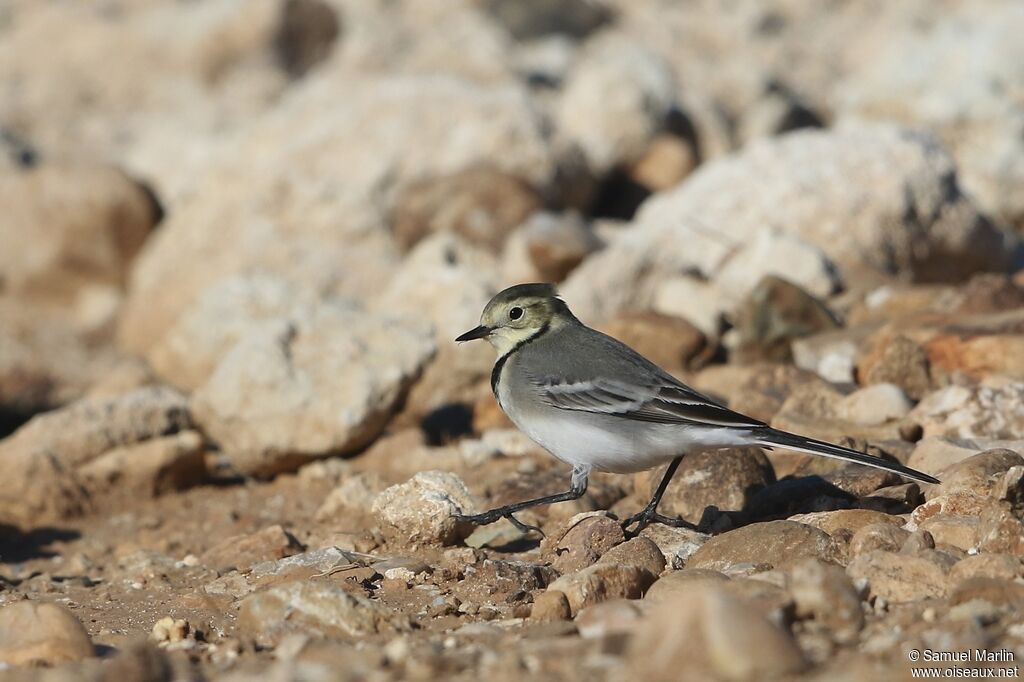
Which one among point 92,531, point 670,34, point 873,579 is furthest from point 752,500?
point 670,34

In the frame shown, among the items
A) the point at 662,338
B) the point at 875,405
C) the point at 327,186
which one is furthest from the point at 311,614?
the point at 327,186

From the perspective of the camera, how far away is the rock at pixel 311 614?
4840mm

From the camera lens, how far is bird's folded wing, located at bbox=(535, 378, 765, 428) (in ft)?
18.6

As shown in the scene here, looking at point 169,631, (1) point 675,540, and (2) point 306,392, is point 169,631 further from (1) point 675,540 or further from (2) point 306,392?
(2) point 306,392

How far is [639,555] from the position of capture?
5.43 meters

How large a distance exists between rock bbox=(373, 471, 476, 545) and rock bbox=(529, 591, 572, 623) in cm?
141

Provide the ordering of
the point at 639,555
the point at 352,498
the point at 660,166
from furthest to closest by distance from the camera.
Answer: the point at 660,166, the point at 352,498, the point at 639,555

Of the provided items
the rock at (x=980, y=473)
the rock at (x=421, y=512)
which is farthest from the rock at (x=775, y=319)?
the rock at (x=421, y=512)

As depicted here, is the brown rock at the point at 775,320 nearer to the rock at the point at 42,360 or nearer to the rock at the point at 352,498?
the rock at the point at 352,498

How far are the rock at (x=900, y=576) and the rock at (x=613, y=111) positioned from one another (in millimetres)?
10466

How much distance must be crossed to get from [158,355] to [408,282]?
253cm

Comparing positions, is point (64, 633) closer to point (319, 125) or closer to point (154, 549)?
point (154, 549)

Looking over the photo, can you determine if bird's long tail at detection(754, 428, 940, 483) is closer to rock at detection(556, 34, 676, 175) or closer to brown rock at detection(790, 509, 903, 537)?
brown rock at detection(790, 509, 903, 537)

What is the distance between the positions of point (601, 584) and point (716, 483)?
177cm
